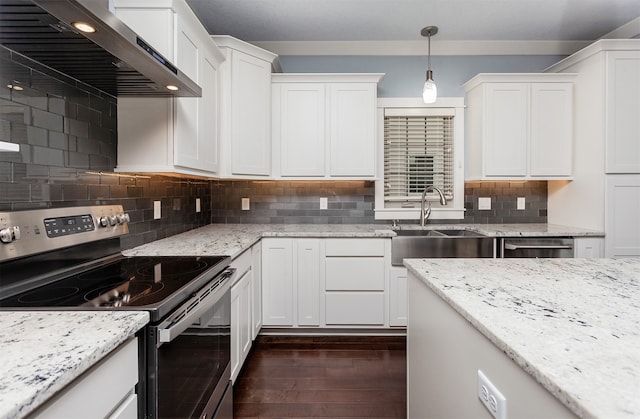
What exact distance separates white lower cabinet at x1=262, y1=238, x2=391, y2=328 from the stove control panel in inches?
50.2

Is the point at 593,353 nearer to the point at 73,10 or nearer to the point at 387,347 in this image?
the point at 73,10

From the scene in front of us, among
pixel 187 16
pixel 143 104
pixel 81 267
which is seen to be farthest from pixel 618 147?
pixel 81 267

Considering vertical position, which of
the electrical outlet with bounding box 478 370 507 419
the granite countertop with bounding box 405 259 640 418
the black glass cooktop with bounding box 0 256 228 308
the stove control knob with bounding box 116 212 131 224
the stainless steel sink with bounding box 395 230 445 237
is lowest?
the electrical outlet with bounding box 478 370 507 419

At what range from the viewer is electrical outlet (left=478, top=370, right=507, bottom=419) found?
28.8 inches

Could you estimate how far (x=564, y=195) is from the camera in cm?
308

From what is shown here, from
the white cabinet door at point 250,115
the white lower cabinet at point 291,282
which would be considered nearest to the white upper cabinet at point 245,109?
the white cabinet door at point 250,115

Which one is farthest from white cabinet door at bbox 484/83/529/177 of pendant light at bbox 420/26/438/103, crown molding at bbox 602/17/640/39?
crown molding at bbox 602/17/640/39

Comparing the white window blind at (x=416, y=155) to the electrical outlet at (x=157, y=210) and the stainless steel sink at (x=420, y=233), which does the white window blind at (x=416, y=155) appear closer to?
the stainless steel sink at (x=420, y=233)

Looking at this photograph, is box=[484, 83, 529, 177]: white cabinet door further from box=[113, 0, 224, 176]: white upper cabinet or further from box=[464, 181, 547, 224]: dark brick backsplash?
box=[113, 0, 224, 176]: white upper cabinet

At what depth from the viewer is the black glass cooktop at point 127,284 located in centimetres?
102

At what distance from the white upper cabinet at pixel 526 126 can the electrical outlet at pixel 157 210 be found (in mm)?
→ 2732

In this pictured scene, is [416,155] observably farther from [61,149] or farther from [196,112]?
[61,149]

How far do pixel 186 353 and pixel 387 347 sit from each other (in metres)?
1.85

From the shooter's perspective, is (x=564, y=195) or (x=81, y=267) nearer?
(x=81, y=267)
